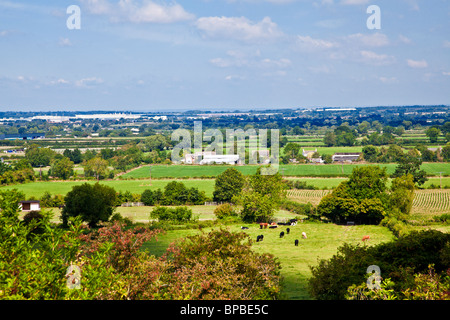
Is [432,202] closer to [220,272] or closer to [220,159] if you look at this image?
[220,272]

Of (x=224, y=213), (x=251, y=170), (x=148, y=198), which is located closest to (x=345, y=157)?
(x=251, y=170)

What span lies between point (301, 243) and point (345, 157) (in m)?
56.0

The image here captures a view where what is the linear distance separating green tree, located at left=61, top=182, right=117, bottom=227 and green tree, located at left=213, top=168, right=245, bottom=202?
40.3 ft

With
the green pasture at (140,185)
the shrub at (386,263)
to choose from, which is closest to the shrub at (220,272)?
the shrub at (386,263)

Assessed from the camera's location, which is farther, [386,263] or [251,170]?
[251,170]

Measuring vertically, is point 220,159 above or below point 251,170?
above

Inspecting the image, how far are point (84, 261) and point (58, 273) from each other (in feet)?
6.14

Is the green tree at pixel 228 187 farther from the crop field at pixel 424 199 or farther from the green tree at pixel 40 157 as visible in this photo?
the green tree at pixel 40 157

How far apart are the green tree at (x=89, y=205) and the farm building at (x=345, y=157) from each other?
168 feet

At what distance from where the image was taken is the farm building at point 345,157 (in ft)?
254

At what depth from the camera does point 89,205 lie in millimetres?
32469

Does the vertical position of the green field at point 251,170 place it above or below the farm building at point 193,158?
below

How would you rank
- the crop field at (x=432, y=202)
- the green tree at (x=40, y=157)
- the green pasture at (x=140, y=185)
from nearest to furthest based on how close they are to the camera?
1. the crop field at (x=432, y=202)
2. the green pasture at (x=140, y=185)
3. the green tree at (x=40, y=157)

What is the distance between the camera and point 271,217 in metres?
34.6
